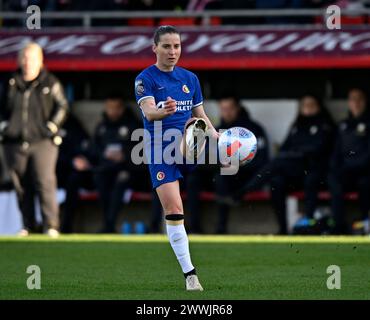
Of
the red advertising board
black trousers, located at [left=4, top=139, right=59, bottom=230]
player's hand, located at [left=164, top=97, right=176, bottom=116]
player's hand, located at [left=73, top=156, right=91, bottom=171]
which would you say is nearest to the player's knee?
player's hand, located at [left=164, top=97, right=176, bottom=116]

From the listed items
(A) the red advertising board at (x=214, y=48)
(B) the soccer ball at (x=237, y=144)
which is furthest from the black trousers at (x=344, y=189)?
(B) the soccer ball at (x=237, y=144)

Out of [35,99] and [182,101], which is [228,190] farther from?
[182,101]

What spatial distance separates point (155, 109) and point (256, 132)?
26.9 ft

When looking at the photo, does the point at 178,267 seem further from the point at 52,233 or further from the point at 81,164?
the point at 81,164

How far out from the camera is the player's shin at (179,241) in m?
9.80

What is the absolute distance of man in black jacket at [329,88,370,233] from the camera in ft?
55.7

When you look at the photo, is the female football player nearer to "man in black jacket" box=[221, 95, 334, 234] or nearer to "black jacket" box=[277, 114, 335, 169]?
"man in black jacket" box=[221, 95, 334, 234]

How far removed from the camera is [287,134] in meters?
18.4

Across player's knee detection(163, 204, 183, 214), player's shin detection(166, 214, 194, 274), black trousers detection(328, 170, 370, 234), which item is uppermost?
black trousers detection(328, 170, 370, 234)

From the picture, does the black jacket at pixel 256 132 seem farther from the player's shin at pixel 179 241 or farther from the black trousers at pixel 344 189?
the player's shin at pixel 179 241

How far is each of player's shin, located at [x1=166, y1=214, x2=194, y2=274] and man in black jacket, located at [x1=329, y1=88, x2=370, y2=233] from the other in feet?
24.2

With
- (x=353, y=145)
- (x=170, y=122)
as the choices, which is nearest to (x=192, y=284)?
(x=170, y=122)

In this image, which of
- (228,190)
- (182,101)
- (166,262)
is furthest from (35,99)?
(182,101)
